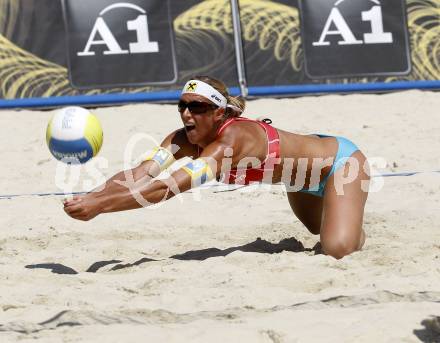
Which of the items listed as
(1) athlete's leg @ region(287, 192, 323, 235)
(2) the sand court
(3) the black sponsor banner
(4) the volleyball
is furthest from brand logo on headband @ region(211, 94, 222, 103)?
(3) the black sponsor banner

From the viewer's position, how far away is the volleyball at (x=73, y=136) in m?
5.24

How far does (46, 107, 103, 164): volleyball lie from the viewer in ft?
17.2

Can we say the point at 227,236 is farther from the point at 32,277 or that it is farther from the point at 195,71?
the point at 195,71

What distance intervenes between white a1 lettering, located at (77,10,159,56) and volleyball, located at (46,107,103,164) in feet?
13.2

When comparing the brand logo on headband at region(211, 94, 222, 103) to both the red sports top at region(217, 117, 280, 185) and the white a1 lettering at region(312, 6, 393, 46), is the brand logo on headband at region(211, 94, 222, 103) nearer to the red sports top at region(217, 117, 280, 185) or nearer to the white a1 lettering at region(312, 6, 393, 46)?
the red sports top at region(217, 117, 280, 185)

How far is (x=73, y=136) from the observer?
5.23 metres

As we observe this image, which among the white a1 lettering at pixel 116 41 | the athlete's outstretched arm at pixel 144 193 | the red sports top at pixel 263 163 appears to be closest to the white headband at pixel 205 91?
the red sports top at pixel 263 163

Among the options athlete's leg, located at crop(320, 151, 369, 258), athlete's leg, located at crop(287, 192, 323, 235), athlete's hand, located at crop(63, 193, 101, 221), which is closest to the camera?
athlete's hand, located at crop(63, 193, 101, 221)

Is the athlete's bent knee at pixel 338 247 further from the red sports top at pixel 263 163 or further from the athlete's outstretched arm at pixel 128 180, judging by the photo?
the athlete's outstretched arm at pixel 128 180

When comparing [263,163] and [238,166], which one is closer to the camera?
[238,166]

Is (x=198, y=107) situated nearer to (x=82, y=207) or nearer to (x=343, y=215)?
(x=82, y=207)

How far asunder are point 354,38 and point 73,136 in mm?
5045

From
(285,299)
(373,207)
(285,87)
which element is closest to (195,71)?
(285,87)

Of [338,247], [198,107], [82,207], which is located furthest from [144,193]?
[338,247]
